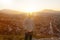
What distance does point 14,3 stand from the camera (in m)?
1.84

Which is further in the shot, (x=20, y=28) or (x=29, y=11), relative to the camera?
(x=29, y=11)

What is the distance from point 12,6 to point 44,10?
0.44m

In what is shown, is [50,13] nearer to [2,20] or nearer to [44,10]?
[44,10]

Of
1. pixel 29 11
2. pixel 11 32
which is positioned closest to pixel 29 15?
pixel 29 11

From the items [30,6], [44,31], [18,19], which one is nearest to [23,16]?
[18,19]

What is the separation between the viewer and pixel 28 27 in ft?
5.49

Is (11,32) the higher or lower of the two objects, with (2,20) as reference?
lower

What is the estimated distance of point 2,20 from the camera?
172 cm

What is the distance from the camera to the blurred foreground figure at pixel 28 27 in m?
1.62

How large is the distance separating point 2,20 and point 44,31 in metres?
0.55

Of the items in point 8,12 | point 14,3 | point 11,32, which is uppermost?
point 14,3

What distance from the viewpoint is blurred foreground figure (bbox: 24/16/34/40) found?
162 cm

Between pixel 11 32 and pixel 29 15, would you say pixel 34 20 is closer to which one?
pixel 29 15

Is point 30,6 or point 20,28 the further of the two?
point 30,6
